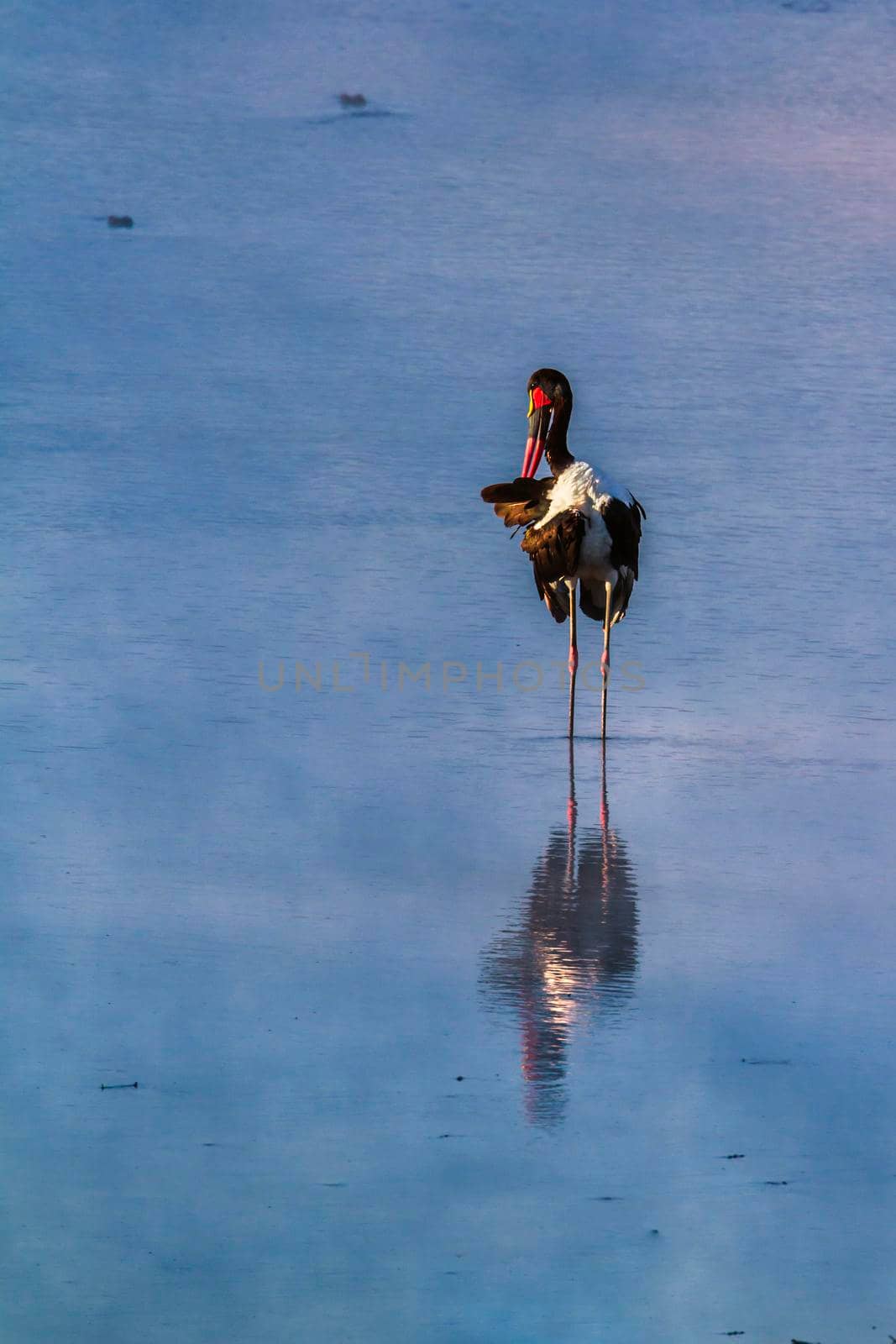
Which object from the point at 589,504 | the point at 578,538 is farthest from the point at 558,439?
the point at 578,538

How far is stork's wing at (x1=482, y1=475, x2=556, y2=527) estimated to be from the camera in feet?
30.9

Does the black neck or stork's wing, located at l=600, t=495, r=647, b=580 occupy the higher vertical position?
the black neck

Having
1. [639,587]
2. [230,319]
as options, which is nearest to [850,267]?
[230,319]

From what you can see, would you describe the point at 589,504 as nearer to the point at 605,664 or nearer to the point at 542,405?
the point at 605,664

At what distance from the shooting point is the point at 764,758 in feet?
26.8

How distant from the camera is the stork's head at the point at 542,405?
397 inches

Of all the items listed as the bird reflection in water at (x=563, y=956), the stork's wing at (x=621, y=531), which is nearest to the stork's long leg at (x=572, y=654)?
the stork's wing at (x=621, y=531)

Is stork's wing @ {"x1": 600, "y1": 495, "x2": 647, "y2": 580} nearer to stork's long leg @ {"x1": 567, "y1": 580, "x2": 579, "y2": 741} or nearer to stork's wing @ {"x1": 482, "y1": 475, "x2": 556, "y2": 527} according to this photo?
stork's long leg @ {"x1": 567, "y1": 580, "x2": 579, "y2": 741}

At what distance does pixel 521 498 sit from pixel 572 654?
706mm

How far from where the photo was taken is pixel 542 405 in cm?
1015

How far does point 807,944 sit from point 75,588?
5.20 meters

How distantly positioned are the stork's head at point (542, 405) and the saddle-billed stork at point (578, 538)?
0.48 metres

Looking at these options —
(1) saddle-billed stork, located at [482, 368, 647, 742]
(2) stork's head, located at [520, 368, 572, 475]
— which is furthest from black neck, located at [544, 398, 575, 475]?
(1) saddle-billed stork, located at [482, 368, 647, 742]

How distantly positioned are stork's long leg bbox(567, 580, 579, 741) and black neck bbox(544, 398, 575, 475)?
87cm
